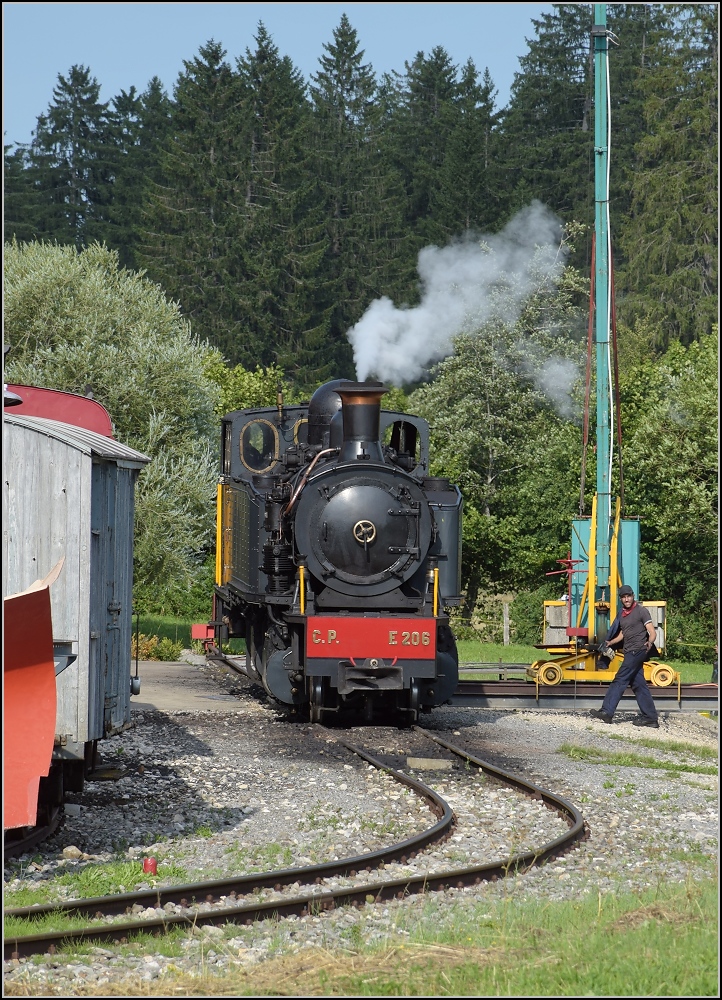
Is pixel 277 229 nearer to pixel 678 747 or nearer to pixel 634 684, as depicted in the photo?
pixel 634 684

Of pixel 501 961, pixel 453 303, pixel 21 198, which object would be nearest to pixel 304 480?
pixel 501 961

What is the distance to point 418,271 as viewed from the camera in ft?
137

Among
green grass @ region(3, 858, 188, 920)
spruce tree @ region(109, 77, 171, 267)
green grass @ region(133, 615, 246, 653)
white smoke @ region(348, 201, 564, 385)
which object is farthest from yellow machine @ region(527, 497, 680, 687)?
spruce tree @ region(109, 77, 171, 267)

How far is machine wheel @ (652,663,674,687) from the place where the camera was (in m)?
14.5

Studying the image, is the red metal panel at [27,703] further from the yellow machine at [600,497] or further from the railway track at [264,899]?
the yellow machine at [600,497]

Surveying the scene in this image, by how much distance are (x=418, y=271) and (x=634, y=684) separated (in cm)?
3024

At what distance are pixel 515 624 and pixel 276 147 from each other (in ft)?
85.3

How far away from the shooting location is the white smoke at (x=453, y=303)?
80.7 feet

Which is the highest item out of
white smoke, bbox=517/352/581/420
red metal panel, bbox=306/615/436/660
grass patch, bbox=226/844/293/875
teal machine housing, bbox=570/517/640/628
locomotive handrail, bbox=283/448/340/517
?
white smoke, bbox=517/352/581/420

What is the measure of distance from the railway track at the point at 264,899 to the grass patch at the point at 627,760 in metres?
2.95

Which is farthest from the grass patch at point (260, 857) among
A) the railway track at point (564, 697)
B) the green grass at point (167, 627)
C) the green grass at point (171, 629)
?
the green grass at point (167, 627)

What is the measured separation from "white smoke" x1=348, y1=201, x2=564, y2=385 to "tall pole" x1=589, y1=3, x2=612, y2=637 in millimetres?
5777

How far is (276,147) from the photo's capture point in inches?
1832

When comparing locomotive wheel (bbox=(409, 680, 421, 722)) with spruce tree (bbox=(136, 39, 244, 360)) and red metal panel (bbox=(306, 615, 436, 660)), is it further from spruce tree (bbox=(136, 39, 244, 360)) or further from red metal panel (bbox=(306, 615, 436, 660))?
spruce tree (bbox=(136, 39, 244, 360))
